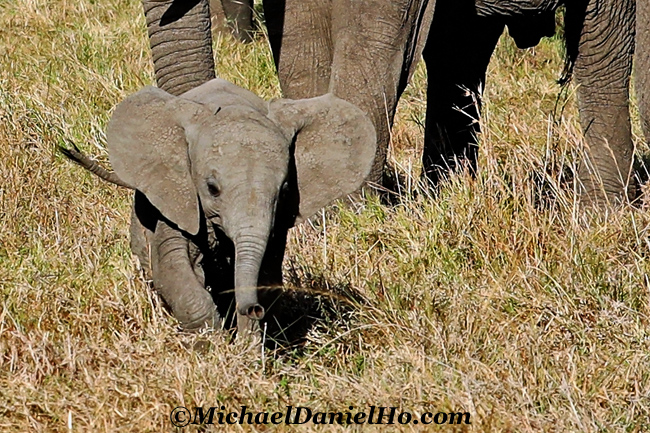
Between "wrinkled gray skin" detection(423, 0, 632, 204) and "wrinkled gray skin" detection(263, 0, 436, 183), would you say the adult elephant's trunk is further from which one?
"wrinkled gray skin" detection(423, 0, 632, 204)

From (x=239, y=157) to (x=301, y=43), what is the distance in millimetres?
1945

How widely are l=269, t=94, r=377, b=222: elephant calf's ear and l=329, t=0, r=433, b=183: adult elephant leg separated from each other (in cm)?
97

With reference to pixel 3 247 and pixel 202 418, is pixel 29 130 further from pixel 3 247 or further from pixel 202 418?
pixel 202 418

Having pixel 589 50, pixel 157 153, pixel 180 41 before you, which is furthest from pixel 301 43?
pixel 157 153

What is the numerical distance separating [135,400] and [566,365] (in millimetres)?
1185

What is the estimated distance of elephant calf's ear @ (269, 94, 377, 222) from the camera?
410 centimetres

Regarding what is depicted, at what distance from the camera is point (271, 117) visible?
13.3 feet

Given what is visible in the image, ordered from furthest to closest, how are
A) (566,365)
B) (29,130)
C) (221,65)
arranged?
(221,65) < (29,130) < (566,365)

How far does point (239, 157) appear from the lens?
380 cm

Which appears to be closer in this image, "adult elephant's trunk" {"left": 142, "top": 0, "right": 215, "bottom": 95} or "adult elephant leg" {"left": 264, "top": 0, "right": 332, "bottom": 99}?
"adult elephant's trunk" {"left": 142, "top": 0, "right": 215, "bottom": 95}

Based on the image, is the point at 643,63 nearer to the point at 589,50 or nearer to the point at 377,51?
the point at 589,50

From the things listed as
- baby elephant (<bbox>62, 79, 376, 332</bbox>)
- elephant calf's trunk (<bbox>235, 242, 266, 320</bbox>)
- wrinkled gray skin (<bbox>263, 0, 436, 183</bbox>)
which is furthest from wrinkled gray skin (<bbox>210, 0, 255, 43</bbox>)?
elephant calf's trunk (<bbox>235, 242, 266, 320</bbox>)

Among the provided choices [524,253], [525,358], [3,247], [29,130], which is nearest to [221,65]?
[29,130]

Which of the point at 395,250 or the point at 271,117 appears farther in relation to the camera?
the point at 395,250
